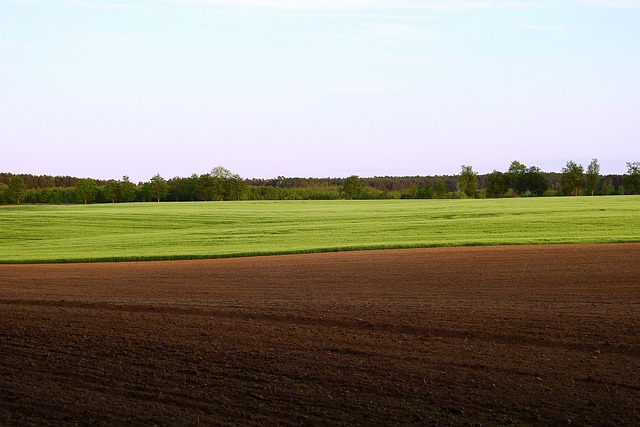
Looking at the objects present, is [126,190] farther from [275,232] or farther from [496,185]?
[275,232]

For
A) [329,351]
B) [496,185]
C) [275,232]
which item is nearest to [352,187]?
[496,185]

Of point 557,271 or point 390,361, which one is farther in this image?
point 557,271

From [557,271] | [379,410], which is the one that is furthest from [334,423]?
[557,271]

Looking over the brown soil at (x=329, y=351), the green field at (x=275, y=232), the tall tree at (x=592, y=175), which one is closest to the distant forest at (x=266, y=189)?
the tall tree at (x=592, y=175)

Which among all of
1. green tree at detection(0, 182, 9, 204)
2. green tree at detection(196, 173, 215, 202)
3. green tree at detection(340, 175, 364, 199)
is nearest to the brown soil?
green tree at detection(196, 173, 215, 202)

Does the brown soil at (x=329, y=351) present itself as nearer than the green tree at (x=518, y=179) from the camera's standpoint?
Yes

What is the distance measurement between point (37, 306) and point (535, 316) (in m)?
9.25

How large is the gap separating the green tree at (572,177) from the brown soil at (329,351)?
8561cm

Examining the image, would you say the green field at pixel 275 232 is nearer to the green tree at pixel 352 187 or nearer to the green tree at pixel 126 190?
the green tree at pixel 126 190

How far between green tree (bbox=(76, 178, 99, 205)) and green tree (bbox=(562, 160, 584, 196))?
6135cm

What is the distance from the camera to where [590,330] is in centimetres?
1108

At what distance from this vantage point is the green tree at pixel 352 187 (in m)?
103

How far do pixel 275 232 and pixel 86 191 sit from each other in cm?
6087

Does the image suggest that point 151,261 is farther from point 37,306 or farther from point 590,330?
point 590,330
